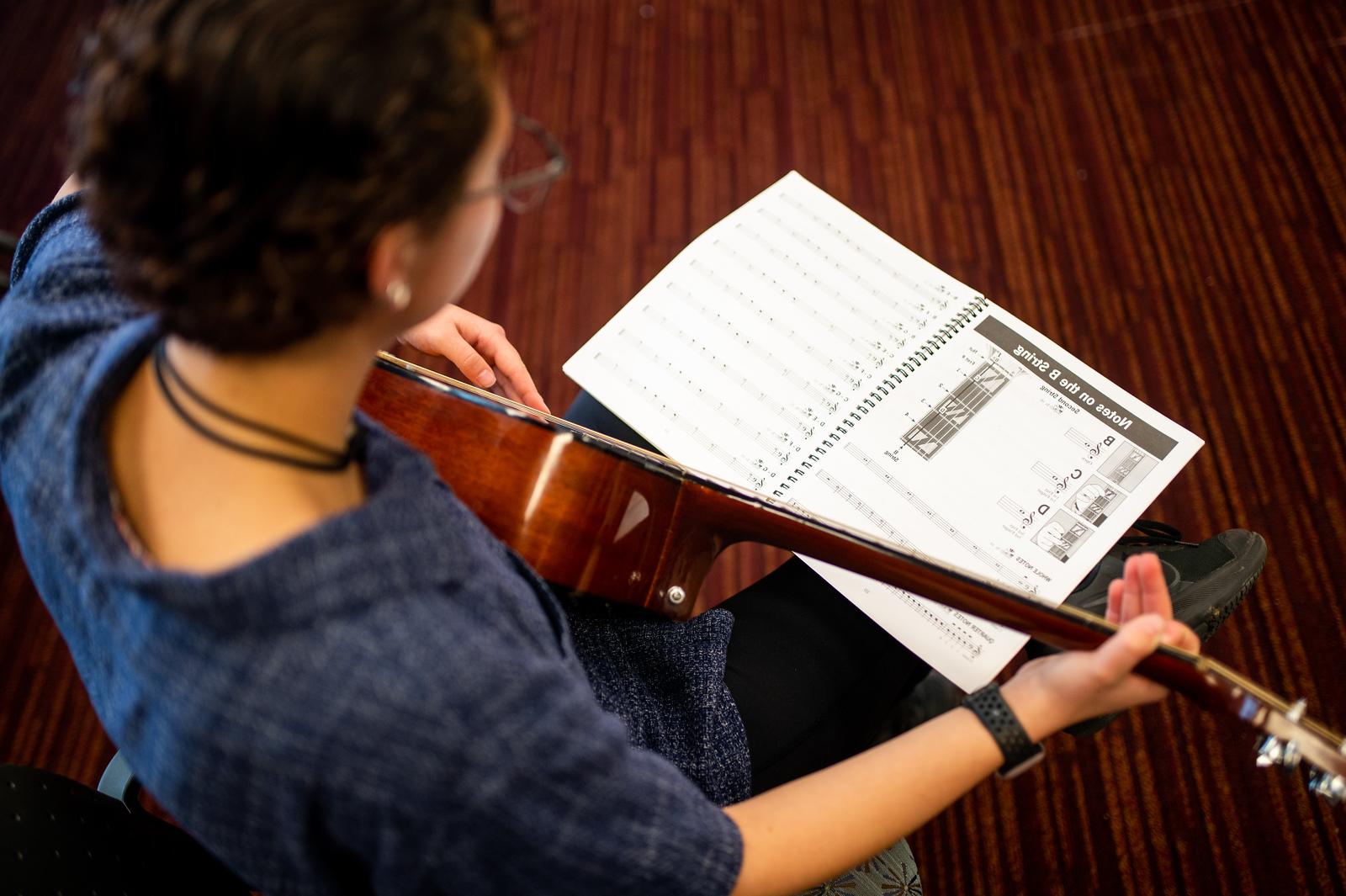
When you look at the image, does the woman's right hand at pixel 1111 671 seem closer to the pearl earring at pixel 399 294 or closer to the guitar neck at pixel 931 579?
the guitar neck at pixel 931 579

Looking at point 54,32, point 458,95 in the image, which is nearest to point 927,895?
point 458,95

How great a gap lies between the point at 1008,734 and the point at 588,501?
1.52ft

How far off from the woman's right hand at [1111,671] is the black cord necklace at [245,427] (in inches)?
24.6

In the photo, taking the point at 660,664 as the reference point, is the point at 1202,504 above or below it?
above

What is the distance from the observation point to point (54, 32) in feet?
8.04

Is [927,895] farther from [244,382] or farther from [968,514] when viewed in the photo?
[244,382]

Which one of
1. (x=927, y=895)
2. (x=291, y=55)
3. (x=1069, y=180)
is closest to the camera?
(x=291, y=55)

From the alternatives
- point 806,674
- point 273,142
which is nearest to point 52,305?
point 273,142

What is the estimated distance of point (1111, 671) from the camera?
0.79 metres

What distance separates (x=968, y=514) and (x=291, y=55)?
788 mm

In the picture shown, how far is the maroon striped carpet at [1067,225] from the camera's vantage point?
1455 mm

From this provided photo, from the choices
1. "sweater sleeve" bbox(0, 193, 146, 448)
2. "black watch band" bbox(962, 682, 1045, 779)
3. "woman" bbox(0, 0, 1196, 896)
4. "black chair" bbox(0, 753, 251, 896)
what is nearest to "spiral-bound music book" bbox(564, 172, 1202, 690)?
"black watch band" bbox(962, 682, 1045, 779)

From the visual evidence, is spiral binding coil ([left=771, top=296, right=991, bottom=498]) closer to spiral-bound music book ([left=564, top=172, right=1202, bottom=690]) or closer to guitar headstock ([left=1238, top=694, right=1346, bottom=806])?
spiral-bound music book ([left=564, top=172, right=1202, bottom=690])

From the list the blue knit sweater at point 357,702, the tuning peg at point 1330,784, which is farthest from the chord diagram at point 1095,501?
the blue knit sweater at point 357,702
